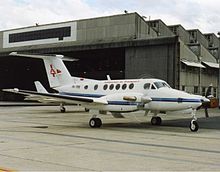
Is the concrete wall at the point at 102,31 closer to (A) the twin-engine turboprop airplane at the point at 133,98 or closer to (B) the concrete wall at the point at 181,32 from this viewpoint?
(B) the concrete wall at the point at 181,32

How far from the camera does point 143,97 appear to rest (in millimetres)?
20656

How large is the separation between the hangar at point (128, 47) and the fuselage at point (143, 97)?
21820mm

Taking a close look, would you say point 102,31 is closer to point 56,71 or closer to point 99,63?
point 99,63

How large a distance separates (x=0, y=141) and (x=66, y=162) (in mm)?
5039

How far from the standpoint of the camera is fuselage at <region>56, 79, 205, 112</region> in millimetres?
20094

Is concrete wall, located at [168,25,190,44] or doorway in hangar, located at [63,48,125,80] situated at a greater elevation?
concrete wall, located at [168,25,190,44]

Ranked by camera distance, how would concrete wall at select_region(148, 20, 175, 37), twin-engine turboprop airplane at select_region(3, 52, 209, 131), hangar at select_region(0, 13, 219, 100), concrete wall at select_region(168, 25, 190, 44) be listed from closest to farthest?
twin-engine turboprop airplane at select_region(3, 52, 209, 131)
hangar at select_region(0, 13, 219, 100)
concrete wall at select_region(148, 20, 175, 37)
concrete wall at select_region(168, 25, 190, 44)

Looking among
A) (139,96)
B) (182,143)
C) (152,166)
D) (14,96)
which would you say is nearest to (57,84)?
(139,96)

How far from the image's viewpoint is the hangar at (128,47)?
44.5 metres

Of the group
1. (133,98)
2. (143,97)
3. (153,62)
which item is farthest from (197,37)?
(133,98)

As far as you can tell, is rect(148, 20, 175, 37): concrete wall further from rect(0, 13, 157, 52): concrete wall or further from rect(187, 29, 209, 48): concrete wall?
rect(187, 29, 209, 48): concrete wall

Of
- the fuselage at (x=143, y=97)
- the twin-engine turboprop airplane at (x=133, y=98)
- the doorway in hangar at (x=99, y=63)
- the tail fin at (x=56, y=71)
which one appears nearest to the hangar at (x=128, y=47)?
the doorway in hangar at (x=99, y=63)

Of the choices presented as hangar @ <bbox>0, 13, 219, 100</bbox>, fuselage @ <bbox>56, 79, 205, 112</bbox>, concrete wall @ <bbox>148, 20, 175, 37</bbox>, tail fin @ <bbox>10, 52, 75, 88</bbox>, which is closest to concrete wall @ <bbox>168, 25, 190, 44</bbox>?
hangar @ <bbox>0, 13, 219, 100</bbox>

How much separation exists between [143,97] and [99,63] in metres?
41.7
